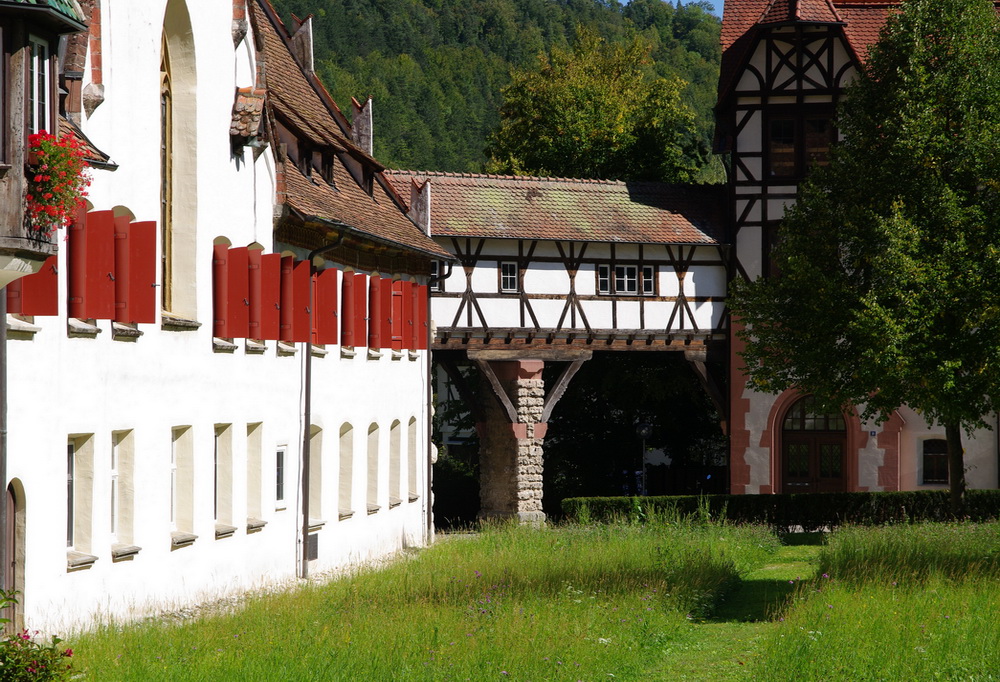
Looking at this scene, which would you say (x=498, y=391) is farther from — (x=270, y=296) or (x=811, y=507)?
(x=270, y=296)

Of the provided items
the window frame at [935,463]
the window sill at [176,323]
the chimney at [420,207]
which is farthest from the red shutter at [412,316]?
the window frame at [935,463]

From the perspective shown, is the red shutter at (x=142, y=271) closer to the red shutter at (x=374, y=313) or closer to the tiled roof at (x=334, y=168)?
the tiled roof at (x=334, y=168)

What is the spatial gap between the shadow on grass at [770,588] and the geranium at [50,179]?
26.4 feet

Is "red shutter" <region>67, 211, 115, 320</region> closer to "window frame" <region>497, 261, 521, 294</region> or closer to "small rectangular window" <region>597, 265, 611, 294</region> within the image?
"window frame" <region>497, 261, 521, 294</region>

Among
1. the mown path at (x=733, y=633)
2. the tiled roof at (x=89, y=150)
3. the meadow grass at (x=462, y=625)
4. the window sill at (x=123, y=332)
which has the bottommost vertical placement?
the mown path at (x=733, y=633)

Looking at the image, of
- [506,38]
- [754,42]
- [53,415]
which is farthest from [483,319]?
[506,38]

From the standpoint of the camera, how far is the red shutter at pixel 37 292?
11242 mm

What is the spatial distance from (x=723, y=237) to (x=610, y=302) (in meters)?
2.99

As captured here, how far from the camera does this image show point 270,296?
17516mm

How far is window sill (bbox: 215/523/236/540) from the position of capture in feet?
53.8

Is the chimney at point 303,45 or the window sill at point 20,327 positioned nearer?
the window sill at point 20,327

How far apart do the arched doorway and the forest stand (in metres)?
40.7

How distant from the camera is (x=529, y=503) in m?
31.9

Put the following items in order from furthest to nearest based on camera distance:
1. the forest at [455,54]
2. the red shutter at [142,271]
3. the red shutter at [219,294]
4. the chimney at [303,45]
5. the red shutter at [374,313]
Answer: the forest at [455,54] < the chimney at [303,45] < the red shutter at [374,313] < the red shutter at [219,294] < the red shutter at [142,271]
